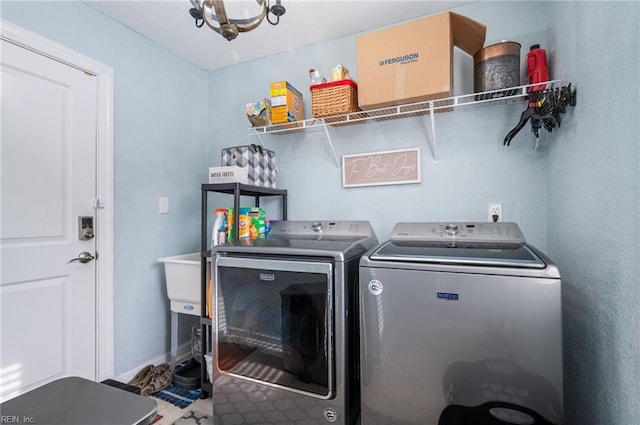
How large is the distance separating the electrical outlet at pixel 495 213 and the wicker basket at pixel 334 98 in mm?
1003

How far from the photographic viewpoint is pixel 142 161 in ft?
7.27

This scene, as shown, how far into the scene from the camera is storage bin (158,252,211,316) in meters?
2.05

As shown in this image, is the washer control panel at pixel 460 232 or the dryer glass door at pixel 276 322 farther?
the washer control panel at pixel 460 232

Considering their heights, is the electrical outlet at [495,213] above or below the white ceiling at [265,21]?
below

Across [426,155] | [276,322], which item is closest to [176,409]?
[276,322]

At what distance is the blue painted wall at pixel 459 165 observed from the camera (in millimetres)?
893

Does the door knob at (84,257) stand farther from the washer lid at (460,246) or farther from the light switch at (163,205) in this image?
the washer lid at (460,246)

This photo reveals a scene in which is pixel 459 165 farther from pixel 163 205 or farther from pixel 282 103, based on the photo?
pixel 163 205

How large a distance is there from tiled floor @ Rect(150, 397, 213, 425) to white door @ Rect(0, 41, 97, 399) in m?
0.52

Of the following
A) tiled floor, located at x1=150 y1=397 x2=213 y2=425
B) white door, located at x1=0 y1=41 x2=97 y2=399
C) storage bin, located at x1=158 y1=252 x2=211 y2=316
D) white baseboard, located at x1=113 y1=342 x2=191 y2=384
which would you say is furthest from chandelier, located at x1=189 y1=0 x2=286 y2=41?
white baseboard, located at x1=113 y1=342 x2=191 y2=384

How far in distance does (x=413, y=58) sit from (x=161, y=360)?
270cm

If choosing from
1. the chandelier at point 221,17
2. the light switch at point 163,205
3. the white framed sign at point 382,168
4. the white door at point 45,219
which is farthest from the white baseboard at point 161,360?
the chandelier at point 221,17

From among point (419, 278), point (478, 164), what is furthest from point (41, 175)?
point (478, 164)

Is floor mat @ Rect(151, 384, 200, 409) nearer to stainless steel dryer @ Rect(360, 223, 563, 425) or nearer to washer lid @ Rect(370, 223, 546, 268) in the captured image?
stainless steel dryer @ Rect(360, 223, 563, 425)
